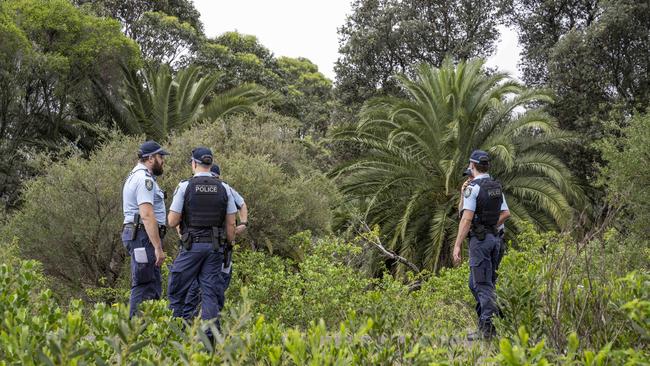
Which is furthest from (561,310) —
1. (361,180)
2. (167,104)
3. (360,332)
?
(167,104)

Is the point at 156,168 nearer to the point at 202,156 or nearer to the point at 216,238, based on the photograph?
the point at 202,156

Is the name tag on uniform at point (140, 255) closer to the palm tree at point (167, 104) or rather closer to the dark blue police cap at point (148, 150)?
the dark blue police cap at point (148, 150)

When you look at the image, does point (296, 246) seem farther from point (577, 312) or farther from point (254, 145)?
point (577, 312)

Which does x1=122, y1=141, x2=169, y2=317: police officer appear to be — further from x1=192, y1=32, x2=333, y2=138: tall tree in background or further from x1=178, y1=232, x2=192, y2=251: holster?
x1=192, y1=32, x2=333, y2=138: tall tree in background

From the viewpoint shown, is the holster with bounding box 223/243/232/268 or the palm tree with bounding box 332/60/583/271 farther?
the palm tree with bounding box 332/60/583/271

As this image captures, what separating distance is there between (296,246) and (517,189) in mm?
6224

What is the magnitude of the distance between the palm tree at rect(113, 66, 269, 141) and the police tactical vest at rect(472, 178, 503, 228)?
34.7 ft

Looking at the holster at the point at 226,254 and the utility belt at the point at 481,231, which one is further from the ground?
the utility belt at the point at 481,231

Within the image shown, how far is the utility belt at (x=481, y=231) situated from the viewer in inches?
233

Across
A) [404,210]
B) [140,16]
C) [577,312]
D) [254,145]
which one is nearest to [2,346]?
[577,312]

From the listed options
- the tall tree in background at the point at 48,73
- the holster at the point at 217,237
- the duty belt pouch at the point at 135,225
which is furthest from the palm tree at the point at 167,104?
the holster at the point at 217,237

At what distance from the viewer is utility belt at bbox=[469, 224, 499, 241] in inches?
233

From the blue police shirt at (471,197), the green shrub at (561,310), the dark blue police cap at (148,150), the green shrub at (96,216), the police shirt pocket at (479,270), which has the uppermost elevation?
the blue police shirt at (471,197)

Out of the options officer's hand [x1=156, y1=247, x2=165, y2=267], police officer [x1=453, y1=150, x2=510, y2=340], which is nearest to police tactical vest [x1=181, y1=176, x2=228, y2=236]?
officer's hand [x1=156, y1=247, x2=165, y2=267]
